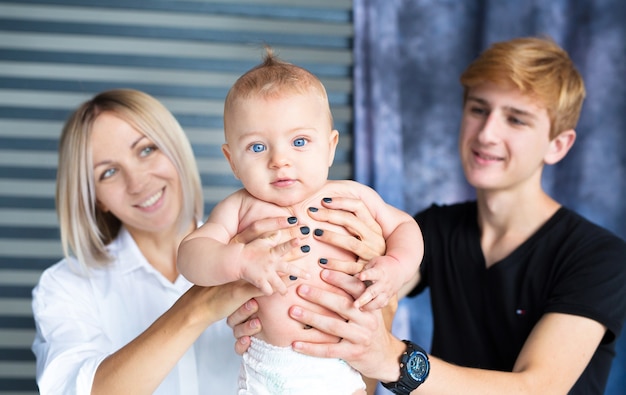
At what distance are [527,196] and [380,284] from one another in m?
0.96

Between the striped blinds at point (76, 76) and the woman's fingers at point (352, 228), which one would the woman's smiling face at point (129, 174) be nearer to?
the woman's fingers at point (352, 228)

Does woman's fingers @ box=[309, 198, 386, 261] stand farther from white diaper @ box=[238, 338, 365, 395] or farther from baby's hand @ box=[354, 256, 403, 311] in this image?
white diaper @ box=[238, 338, 365, 395]

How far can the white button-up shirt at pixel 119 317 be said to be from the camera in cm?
203

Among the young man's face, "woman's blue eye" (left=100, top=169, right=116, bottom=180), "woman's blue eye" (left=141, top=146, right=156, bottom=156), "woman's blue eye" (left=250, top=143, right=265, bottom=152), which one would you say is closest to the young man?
the young man's face

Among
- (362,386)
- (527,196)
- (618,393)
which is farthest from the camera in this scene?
(618,393)

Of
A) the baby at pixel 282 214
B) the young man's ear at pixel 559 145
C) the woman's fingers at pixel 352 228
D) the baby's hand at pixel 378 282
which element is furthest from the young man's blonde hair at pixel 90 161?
the young man's ear at pixel 559 145

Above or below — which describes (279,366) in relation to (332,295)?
below

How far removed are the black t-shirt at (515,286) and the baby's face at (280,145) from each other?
2.98ft

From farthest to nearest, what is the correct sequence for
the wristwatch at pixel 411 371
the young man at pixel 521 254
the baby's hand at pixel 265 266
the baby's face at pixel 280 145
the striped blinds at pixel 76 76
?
the striped blinds at pixel 76 76 → the young man at pixel 521 254 → the wristwatch at pixel 411 371 → the baby's face at pixel 280 145 → the baby's hand at pixel 265 266

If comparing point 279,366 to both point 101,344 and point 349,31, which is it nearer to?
point 101,344

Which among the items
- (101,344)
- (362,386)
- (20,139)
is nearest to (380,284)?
(362,386)

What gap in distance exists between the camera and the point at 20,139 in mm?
3273

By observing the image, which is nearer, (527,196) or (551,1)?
(527,196)

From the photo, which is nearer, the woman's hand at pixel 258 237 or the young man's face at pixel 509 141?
the woman's hand at pixel 258 237
